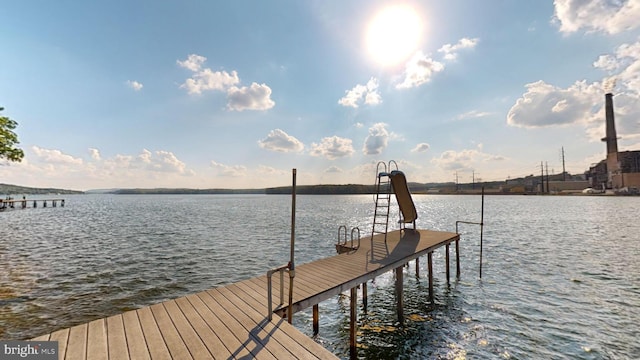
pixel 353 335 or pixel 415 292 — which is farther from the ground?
pixel 353 335

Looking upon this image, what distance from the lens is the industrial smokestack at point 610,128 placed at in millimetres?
94062

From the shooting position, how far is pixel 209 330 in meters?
5.29

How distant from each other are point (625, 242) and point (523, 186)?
136 metres

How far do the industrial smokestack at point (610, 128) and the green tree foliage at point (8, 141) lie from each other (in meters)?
145

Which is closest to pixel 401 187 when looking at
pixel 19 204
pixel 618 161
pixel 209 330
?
pixel 209 330

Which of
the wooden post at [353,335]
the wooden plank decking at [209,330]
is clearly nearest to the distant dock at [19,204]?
the wooden plank decking at [209,330]

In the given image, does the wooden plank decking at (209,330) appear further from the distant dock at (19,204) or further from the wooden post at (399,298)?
the distant dock at (19,204)

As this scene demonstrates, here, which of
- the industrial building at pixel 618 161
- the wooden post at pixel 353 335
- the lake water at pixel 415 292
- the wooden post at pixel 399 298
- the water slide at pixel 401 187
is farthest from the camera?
the industrial building at pixel 618 161

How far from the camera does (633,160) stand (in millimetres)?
92562

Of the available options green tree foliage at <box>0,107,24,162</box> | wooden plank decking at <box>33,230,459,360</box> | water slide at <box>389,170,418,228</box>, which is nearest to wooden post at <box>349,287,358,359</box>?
wooden plank decking at <box>33,230,459,360</box>

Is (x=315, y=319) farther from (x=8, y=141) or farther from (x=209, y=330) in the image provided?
(x=8, y=141)

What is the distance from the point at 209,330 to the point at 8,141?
31804 millimetres

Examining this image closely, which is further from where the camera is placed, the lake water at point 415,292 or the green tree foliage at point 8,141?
the green tree foliage at point 8,141

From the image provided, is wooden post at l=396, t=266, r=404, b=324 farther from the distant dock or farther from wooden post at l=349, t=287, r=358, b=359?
the distant dock
